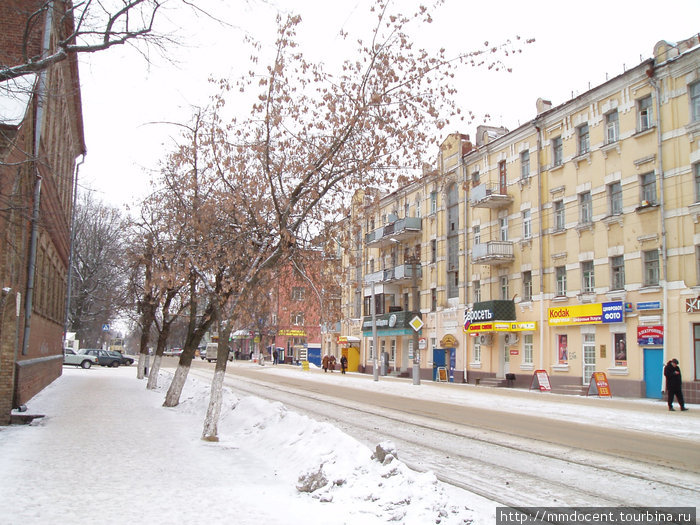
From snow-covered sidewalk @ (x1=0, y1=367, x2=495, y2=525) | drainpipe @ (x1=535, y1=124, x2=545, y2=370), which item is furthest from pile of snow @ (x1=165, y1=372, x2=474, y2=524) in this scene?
drainpipe @ (x1=535, y1=124, x2=545, y2=370)

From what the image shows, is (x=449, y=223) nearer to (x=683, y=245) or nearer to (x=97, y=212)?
(x=683, y=245)

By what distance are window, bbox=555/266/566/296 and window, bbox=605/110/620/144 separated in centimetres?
645

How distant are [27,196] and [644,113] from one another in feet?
80.5

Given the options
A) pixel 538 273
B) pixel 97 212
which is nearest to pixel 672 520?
pixel 538 273

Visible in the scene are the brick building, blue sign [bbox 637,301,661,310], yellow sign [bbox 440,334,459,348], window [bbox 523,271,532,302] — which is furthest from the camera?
yellow sign [bbox 440,334,459,348]

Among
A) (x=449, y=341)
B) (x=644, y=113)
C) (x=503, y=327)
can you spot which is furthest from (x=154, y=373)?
(x=644, y=113)

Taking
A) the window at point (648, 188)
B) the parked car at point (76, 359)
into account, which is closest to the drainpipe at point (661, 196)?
the window at point (648, 188)

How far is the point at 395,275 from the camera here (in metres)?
45.4

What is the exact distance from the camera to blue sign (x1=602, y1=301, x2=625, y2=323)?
84.9 ft

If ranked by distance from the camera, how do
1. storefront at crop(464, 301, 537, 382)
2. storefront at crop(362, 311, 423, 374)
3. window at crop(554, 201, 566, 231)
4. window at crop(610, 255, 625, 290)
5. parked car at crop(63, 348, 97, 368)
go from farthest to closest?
1. parked car at crop(63, 348, 97, 368)
2. storefront at crop(362, 311, 423, 374)
3. storefront at crop(464, 301, 537, 382)
4. window at crop(554, 201, 566, 231)
5. window at crop(610, 255, 625, 290)

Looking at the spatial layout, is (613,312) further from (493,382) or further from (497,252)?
(493,382)

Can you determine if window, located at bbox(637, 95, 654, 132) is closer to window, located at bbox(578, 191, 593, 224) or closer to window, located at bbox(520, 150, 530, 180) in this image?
window, located at bbox(578, 191, 593, 224)

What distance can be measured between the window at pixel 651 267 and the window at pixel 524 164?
9.27 metres

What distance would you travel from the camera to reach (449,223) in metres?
40.4
